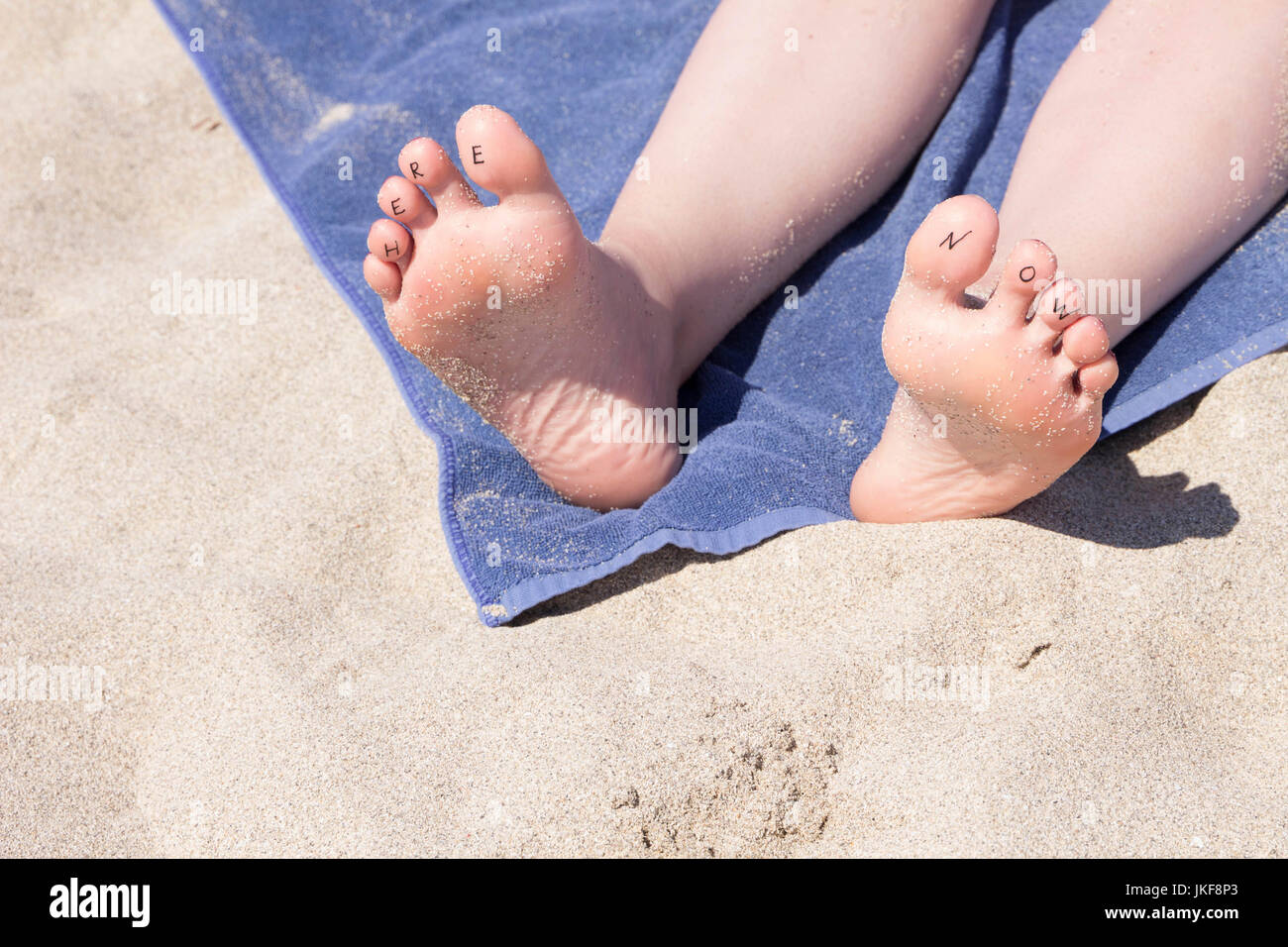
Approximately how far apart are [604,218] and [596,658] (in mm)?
734

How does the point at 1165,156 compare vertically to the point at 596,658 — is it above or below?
above

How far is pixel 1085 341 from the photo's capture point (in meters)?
0.95

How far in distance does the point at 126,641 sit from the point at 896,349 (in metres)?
0.84

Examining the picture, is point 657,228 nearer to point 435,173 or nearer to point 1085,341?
point 435,173

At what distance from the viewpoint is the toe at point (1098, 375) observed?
3.18ft

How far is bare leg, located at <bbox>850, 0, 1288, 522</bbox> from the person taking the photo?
38.6 inches

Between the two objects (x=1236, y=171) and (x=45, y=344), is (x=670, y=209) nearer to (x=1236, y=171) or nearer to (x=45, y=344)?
(x=1236, y=171)

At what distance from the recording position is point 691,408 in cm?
140

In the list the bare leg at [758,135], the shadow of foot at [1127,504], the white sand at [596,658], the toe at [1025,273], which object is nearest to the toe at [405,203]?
the bare leg at [758,135]

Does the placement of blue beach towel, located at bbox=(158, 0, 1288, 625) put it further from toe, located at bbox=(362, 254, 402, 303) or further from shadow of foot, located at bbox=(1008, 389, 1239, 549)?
toe, located at bbox=(362, 254, 402, 303)

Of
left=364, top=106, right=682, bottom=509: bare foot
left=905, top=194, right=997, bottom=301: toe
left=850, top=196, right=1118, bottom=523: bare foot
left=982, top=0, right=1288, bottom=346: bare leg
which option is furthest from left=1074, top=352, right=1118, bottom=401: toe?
left=364, top=106, right=682, bottom=509: bare foot

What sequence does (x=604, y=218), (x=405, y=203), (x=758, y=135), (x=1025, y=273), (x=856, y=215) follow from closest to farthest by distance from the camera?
(x=1025, y=273) → (x=405, y=203) → (x=758, y=135) → (x=856, y=215) → (x=604, y=218)

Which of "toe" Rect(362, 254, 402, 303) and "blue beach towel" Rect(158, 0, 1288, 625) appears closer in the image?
"toe" Rect(362, 254, 402, 303)

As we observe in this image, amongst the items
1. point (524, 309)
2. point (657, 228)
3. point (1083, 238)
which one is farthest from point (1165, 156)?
point (524, 309)
